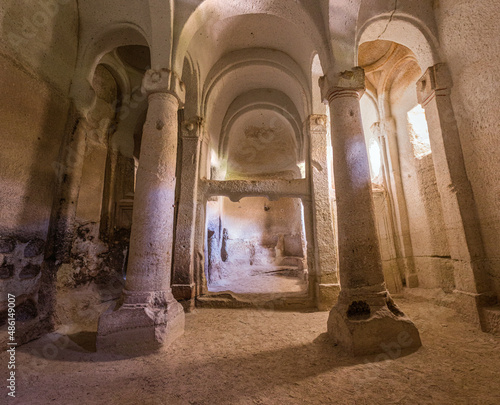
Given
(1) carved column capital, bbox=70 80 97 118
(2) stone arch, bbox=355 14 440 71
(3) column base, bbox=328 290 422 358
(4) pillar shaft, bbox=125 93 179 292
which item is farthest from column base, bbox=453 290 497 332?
(1) carved column capital, bbox=70 80 97 118

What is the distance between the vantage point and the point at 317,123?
5.75m

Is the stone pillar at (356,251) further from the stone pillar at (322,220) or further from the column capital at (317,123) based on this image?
the column capital at (317,123)

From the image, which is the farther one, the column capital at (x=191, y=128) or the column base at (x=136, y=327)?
the column capital at (x=191, y=128)

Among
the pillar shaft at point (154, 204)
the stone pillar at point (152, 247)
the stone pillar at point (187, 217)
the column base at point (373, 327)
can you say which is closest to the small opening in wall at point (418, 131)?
the column base at point (373, 327)

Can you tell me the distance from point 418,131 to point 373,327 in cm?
531

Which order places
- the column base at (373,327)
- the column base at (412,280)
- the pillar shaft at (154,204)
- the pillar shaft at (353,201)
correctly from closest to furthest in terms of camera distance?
the column base at (373,327), the pillar shaft at (353,201), the pillar shaft at (154,204), the column base at (412,280)

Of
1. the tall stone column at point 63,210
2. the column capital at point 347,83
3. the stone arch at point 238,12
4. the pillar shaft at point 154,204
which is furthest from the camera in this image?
the stone arch at point 238,12

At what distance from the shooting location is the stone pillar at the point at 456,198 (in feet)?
11.1

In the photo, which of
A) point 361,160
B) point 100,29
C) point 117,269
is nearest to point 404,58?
point 361,160

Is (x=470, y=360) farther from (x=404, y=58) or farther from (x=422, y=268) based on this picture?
(x=404, y=58)

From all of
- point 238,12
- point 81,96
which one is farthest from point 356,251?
point 81,96

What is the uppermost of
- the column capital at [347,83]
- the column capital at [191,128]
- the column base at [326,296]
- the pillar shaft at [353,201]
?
the column capital at [191,128]

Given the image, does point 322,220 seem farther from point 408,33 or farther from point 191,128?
point 408,33

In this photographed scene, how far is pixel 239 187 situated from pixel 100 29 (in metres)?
3.96
